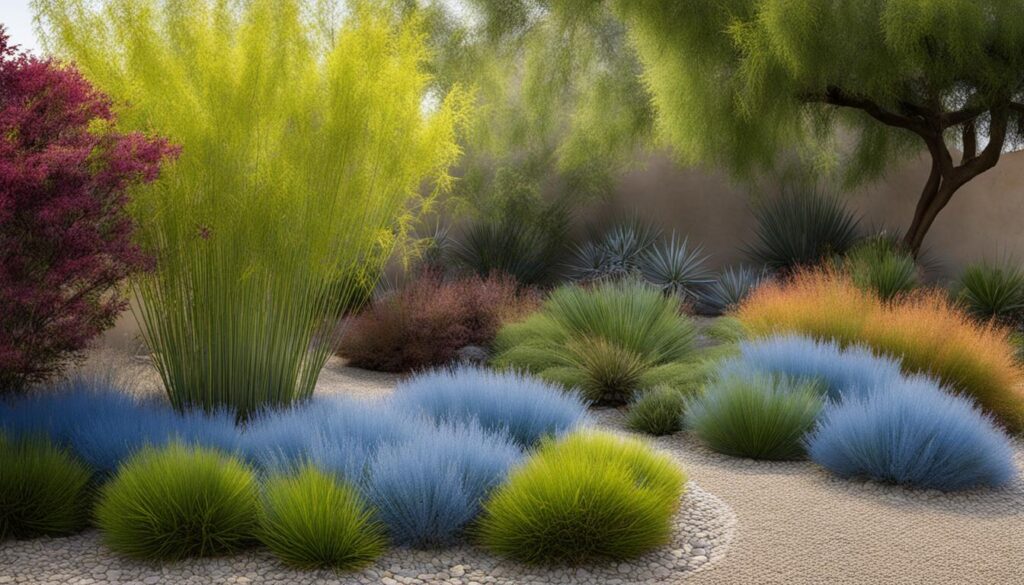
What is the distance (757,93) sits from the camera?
10.8 metres

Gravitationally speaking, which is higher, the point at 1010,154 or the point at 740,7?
the point at 740,7

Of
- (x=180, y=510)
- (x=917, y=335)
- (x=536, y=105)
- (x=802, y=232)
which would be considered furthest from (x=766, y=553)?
(x=536, y=105)

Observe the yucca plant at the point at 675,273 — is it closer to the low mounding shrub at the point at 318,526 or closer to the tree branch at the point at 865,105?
the tree branch at the point at 865,105

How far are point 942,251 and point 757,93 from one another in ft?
17.6

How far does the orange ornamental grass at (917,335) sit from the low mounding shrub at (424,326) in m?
2.62

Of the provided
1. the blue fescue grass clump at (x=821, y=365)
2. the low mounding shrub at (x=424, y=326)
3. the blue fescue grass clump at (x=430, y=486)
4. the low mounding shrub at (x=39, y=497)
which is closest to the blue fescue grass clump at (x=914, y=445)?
the blue fescue grass clump at (x=821, y=365)

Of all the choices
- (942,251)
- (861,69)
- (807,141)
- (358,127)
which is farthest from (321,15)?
(942,251)

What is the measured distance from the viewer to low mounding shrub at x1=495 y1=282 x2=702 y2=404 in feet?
26.3

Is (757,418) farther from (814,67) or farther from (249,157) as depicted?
(814,67)

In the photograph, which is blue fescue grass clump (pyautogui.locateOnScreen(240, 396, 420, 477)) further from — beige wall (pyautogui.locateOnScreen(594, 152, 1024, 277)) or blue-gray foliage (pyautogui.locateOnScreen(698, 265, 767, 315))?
beige wall (pyautogui.locateOnScreen(594, 152, 1024, 277))

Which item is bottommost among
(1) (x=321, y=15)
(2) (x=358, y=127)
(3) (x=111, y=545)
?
(3) (x=111, y=545)

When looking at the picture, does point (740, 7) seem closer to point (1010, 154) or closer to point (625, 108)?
point (625, 108)

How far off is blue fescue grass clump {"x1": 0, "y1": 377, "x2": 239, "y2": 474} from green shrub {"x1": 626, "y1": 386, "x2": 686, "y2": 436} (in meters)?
2.73

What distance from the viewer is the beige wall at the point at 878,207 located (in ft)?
46.5
